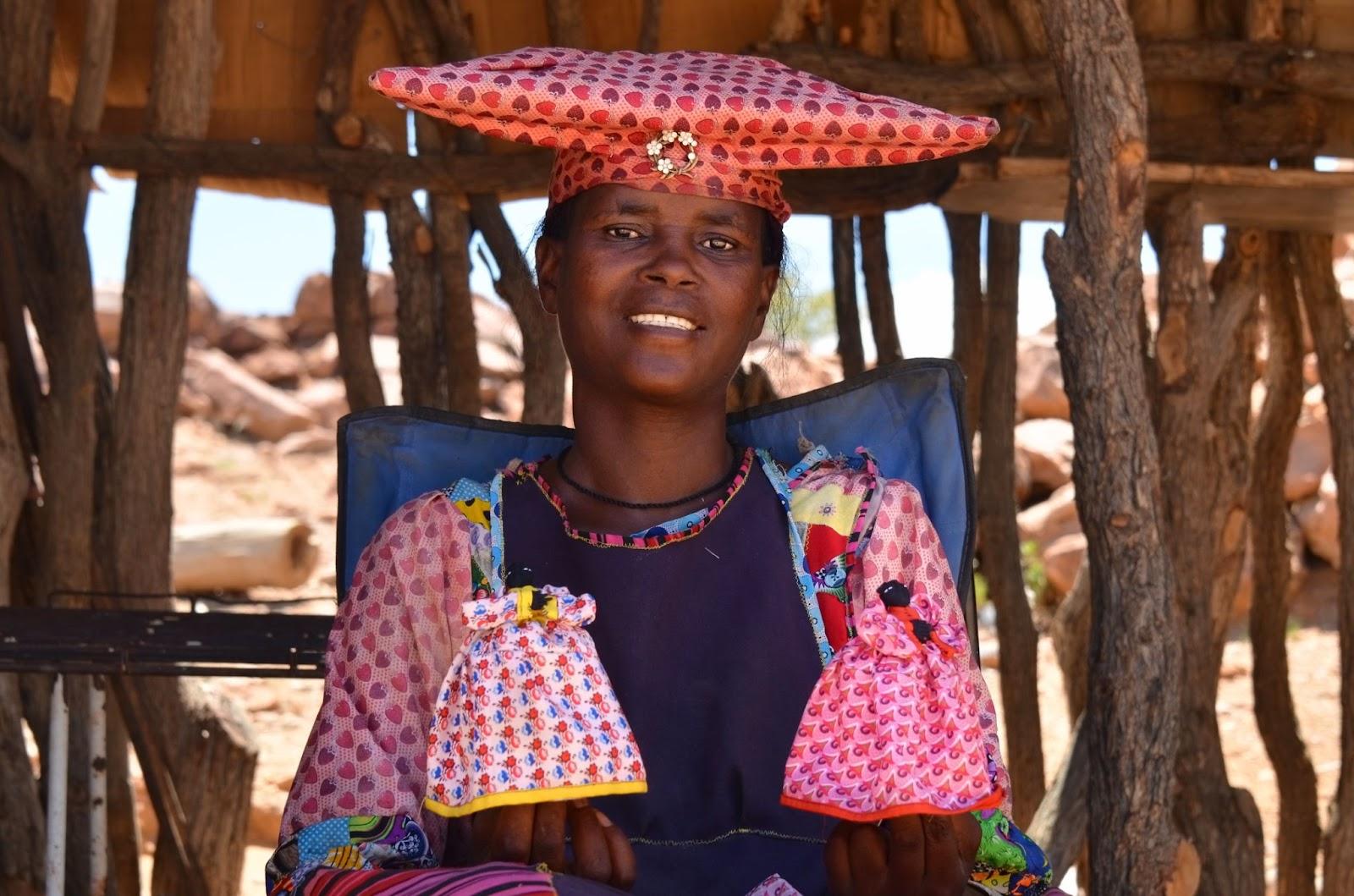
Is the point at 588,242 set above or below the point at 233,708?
above

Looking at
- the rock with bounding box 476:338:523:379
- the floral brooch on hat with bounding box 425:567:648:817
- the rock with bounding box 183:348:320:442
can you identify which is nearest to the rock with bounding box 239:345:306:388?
the rock with bounding box 183:348:320:442

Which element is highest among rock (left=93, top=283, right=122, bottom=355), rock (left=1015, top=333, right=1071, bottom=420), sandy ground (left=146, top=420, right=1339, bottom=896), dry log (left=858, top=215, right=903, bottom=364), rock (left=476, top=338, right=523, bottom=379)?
rock (left=93, top=283, right=122, bottom=355)

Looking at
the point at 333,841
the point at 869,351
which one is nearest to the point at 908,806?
the point at 333,841

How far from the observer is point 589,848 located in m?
2.12

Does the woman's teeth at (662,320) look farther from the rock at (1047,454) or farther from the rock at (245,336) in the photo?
the rock at (245,336)

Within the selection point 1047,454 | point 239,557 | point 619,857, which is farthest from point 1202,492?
point 1047,454

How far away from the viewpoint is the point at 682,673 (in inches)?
101

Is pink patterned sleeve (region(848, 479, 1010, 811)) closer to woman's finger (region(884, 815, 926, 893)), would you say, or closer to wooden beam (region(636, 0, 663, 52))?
woman's finger (region(884, 815, 926, 893))

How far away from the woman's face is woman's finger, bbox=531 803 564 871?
2.29 feet

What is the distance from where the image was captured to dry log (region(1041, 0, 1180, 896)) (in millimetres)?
3119

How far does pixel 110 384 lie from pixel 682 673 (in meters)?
2.76

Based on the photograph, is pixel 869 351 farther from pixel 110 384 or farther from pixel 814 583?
pixel 814 583

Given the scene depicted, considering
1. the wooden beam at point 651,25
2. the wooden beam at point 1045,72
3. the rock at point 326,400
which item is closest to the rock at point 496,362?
the rock at point 326,400

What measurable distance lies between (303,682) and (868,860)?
24.5 ft
